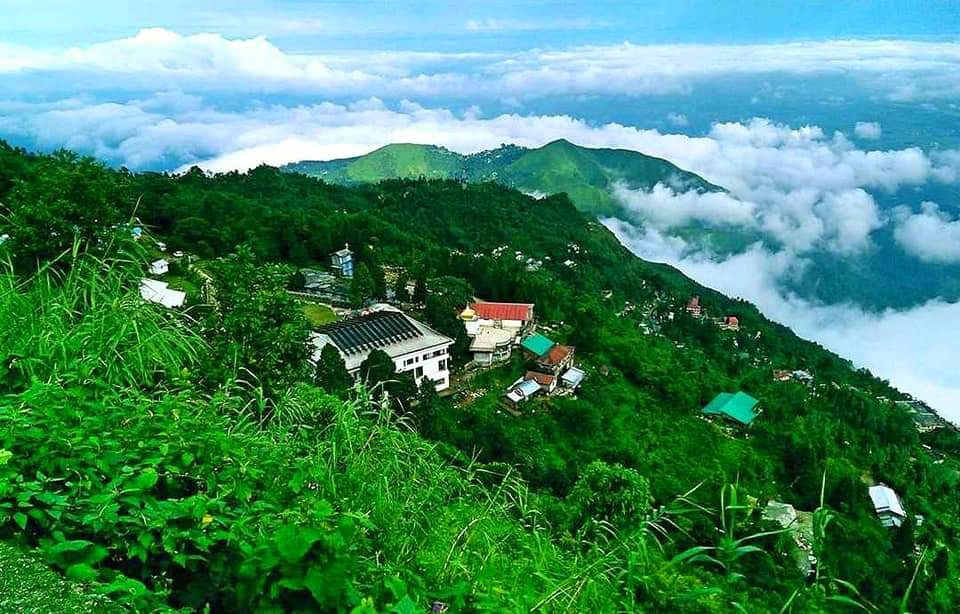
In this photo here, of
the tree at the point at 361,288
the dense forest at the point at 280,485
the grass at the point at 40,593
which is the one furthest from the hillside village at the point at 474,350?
the grass at the point at 40,593

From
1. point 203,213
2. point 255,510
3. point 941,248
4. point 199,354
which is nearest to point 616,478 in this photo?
point 199,354

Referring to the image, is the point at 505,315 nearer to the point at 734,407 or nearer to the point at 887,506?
the point at 734,407

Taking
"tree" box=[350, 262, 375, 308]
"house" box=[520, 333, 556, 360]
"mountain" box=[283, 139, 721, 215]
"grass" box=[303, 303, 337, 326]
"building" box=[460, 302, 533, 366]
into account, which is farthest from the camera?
"mountain" box=[283, 139, 721, 215]

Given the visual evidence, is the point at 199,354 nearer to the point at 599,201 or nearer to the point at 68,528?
the point at 68,528

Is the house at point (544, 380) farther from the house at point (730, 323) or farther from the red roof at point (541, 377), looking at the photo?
the house at point (730, 323)

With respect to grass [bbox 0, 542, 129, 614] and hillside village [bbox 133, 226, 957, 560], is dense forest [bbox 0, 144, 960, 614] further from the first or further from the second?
hillside village [bbox 133, 226, 957, 560]

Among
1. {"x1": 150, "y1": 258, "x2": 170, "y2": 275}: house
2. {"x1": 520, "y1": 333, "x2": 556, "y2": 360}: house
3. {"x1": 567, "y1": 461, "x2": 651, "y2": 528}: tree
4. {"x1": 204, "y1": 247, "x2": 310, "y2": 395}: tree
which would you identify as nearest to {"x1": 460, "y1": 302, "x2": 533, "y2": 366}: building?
{"x1": 520, "y1": 333, "x2": 556, "y2": 360}: house

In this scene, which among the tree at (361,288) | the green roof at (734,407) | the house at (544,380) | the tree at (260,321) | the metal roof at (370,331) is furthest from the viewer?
the green roof at (734,407)
